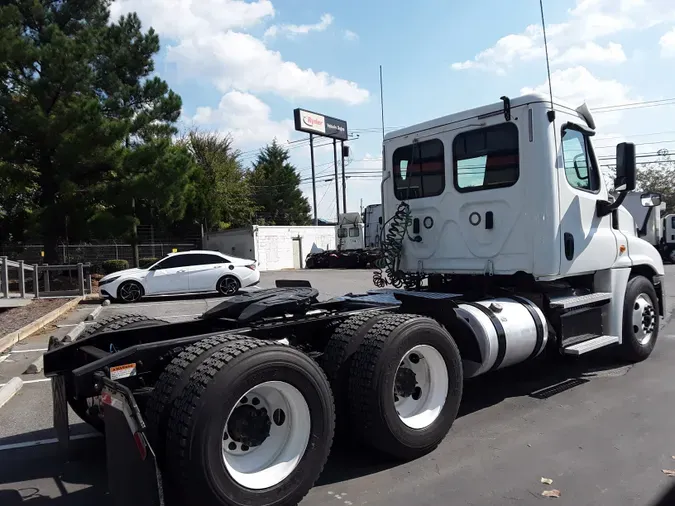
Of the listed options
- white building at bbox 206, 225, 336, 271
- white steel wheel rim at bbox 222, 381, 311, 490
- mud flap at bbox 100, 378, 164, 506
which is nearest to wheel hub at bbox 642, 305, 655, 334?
white steel wheel rim at bbox 222, 381, 311, 490

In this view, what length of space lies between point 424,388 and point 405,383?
0.77 ft

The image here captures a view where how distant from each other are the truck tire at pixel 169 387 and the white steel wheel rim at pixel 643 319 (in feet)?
17.6

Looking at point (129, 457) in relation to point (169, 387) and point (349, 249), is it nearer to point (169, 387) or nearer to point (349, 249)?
point (169, 387)

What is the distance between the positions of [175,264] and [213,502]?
51.3 feet

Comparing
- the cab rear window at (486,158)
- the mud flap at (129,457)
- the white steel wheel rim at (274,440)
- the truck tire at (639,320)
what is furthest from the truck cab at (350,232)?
the mud flap at (129,457)

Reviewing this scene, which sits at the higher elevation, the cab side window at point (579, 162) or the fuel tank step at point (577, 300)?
the cab side window at point (579, 162)

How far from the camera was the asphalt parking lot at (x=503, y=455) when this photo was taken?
3.64m

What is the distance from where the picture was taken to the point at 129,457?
2938 millimetres

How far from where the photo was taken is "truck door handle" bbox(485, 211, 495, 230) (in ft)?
19.2

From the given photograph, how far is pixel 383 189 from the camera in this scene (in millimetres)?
6926

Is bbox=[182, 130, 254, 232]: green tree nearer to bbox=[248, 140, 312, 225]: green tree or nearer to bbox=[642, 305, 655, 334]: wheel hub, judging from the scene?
bbox=[248, 140, 312, 225]: green tree

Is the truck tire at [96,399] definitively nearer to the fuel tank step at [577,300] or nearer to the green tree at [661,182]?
the fuel tank step at [577,300]

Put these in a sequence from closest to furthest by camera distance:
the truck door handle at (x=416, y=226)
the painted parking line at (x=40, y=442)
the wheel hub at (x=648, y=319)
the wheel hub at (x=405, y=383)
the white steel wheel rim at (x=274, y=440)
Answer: the white steel wheel rim at (x=274, y=440), the wheel hub at (x=405, y=383), the painted parking line at (x=40, y=442), the truck door handle at (x=416, y=226), the wheel hub at (x=648, y=319)

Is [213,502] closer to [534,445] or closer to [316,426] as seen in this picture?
[316,426]
